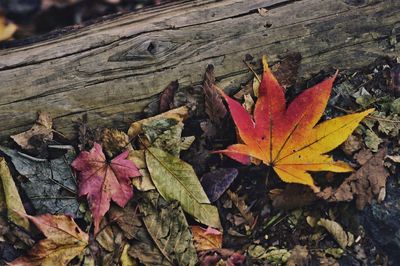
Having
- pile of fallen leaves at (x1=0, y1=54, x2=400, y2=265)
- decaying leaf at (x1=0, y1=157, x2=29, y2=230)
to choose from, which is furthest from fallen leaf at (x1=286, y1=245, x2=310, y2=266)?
decaying leaf at (x1=0, y1=157, x2=29, y2=230)

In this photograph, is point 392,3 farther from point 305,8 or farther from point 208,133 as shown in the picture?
point 208,133

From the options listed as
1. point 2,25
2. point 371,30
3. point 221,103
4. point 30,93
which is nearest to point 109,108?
point 30,93

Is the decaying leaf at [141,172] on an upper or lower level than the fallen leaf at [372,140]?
upper

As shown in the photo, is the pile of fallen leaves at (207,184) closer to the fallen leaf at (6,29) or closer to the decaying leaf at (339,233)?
the decaying leaf at (339,233)

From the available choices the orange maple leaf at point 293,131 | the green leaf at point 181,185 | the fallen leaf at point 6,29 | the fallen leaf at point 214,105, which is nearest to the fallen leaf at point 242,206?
the green leaf at point 181,185

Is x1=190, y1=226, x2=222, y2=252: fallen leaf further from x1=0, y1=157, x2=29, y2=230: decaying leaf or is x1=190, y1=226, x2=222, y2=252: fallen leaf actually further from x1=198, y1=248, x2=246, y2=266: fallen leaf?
x1=0, y1=157, x2=29, y2=230: decaying leaf

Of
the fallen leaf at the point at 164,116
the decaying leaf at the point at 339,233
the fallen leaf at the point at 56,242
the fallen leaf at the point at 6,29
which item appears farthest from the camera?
the fallen leaf at the point at 6,29
